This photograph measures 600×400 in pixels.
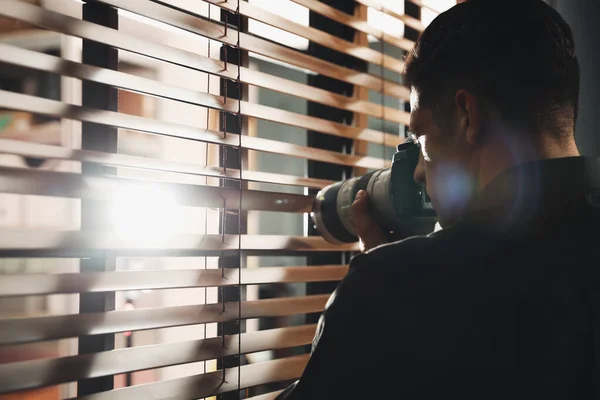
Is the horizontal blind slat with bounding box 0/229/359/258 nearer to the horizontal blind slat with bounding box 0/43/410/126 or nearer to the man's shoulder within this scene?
the horizontal blind slat with bounding box 0/43/410/126

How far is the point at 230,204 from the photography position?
1.01m

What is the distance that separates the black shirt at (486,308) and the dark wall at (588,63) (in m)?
1.11

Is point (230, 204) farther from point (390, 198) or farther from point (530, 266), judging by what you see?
point (530, 266)

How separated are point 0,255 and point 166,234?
25 centimetres

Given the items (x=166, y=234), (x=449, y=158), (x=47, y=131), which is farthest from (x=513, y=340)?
(x=47, y=131)

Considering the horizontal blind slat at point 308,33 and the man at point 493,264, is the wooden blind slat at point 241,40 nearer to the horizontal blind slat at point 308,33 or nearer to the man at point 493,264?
the horizontal blind slat at point 308,33

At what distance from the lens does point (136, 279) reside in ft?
2.89

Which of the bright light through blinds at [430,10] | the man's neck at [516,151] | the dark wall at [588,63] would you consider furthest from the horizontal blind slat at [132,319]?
the dark wall at [588,63]

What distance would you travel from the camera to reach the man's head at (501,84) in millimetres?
632

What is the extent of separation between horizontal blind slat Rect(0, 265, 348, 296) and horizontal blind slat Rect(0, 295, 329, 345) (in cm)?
4

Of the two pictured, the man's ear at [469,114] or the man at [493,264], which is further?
the man's ear at [469,114]

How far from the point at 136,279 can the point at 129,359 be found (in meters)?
0.13

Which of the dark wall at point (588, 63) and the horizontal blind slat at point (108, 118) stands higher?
the dark wall at point (588, 63)

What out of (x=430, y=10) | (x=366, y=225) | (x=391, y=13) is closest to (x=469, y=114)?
(x=366, y=225)
